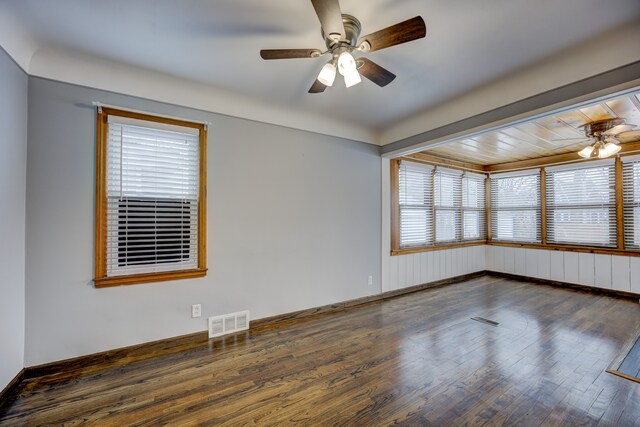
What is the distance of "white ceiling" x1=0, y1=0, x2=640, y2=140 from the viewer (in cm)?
178

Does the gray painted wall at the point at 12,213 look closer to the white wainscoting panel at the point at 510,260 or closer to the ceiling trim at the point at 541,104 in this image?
the ceiling trim at the point at 541,104

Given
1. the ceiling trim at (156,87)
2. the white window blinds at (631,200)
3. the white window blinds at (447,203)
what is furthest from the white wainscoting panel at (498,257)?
the ceiling trim at (156,87)

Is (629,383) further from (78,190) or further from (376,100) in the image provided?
(78,190)

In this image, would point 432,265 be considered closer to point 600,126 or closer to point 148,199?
point 600,126

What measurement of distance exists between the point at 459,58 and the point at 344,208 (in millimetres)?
2230

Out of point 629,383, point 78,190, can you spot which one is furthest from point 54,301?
point 629,383

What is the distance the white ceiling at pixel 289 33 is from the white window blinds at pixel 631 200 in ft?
12.5

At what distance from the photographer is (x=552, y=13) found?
5.98ft

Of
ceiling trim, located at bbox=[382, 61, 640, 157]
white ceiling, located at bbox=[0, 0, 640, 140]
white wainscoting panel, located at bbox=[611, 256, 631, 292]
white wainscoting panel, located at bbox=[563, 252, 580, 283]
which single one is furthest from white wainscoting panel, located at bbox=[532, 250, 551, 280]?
white ceiling, located at bbox=[0, 0, 640, 140]

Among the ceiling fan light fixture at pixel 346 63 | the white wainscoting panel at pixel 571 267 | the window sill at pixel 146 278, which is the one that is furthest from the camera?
the white wainscoting panel at pixel 571 267

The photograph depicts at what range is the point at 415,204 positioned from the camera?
16.2 feet

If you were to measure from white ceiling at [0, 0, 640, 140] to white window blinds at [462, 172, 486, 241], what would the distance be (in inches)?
140

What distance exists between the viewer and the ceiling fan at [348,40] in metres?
1.52

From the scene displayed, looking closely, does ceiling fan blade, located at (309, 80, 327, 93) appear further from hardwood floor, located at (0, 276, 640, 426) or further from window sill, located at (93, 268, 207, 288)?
hardwood floor, located at (0, 276, 640, 426)
